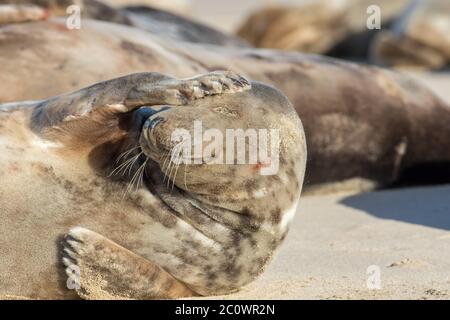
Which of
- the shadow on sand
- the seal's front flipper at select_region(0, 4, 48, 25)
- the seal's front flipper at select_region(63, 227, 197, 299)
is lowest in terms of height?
the shadow on sand

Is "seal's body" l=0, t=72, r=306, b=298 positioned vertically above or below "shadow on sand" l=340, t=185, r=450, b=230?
above

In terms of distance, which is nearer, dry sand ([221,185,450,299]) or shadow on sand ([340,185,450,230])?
dry sand ([221,185,450,299])

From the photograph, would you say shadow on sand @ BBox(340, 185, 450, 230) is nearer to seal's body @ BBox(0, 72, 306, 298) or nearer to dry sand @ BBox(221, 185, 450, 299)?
dry sand @ BBox(221, 185, 450, 299)

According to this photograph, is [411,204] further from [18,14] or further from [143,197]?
[18,14]

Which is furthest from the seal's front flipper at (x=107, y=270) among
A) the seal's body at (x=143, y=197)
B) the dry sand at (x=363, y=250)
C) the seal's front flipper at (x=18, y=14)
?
the seal's front flipper at (x=18, y=14)

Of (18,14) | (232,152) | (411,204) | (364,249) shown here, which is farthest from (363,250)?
(18,14)

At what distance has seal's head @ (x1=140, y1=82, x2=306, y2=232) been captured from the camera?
332cm

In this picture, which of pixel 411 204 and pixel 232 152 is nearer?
pixel 232 152

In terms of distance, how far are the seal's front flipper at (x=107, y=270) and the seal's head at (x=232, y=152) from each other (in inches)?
10.6

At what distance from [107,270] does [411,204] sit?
200 cm

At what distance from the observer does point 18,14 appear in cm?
504

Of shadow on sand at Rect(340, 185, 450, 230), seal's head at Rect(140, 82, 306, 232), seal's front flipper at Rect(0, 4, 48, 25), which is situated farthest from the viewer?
seal's front flipper at Rect(0, 4, 48, 25)

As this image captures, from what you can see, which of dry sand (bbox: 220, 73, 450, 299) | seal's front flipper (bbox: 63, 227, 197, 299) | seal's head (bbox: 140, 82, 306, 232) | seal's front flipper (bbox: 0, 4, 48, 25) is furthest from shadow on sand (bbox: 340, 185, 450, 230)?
seal's front flipper (bbox: 0, 4, 48, 25)
